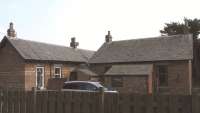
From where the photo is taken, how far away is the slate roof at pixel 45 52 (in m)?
32.7

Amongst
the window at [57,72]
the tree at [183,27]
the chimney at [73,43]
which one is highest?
the tree at [183,27]

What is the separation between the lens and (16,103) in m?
11.0

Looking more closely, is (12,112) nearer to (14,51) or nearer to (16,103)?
(16,103)

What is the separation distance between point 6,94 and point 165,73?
2299 cm

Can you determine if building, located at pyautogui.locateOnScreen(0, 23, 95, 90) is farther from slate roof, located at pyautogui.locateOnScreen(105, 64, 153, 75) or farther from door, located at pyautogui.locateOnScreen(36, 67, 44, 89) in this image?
slate roof, located at pyautogui.locateOnScreen(105, 64, 153, 75)

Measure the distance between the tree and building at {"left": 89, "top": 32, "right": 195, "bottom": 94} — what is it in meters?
25.6

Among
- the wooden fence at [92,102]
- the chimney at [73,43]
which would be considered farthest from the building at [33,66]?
the wooden fence at [92,102]

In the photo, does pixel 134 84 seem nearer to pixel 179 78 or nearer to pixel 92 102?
pixel 179 78

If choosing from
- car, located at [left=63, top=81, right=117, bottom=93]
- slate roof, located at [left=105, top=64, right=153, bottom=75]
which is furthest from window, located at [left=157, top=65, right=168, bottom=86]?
car, located at [left=63, top=81, right=117, bottom=93]

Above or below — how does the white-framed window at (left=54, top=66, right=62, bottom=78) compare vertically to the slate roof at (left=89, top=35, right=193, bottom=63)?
below

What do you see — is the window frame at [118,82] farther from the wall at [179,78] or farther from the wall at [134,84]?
the wall at [179,78]

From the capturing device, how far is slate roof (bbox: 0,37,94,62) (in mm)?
32688

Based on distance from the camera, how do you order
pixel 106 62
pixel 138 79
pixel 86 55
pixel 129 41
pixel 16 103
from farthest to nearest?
pixel 86 55
pixel 129 41
pixel 106 62
pixel 138 79
pixel 16 103

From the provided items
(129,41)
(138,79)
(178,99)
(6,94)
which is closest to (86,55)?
(129,41)
